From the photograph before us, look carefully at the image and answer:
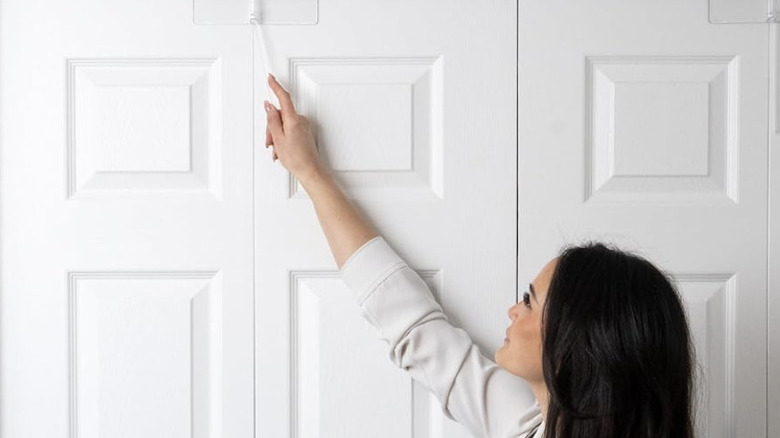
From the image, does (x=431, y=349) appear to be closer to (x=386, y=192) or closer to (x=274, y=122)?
(x=386, y=192)

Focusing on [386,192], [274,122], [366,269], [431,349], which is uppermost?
[274,122]

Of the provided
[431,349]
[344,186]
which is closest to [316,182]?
[344,186]

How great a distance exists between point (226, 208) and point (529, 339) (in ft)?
1.68

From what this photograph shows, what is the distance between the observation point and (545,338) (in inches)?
38.3

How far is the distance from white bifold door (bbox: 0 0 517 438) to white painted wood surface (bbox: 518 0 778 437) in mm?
55

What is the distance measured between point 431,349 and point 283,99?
0.44 metres

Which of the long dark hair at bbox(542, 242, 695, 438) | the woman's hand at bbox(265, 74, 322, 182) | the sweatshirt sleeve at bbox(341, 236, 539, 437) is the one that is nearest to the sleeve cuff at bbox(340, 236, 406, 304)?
the sweatshirt sleeve at bbox(341, 236, 539, 437)

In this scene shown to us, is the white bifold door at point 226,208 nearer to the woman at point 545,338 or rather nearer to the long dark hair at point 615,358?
the woman at point 545,338

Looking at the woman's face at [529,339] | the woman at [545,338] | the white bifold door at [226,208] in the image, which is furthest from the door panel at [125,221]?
the woman's face at [529,339]

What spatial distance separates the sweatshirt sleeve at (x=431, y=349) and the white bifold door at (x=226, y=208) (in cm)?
7

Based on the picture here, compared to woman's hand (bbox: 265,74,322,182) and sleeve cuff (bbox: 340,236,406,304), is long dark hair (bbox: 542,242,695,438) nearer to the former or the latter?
sleeve cuff (bbox: 340,236,406,304)

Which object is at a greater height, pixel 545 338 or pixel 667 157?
pixel 667 157

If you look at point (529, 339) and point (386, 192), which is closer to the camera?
point (529, 339)

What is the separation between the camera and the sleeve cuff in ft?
3.68
